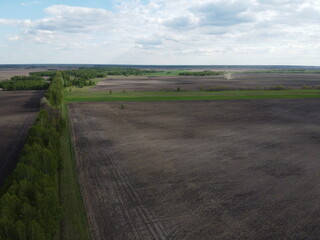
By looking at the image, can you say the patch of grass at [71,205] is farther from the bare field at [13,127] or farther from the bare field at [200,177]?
→ the bare field at [13,127]

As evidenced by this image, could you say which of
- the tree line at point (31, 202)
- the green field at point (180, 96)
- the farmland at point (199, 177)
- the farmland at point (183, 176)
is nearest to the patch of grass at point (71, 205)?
the farmland at point (183, 176)

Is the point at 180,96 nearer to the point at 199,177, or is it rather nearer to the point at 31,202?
the point at 199,177

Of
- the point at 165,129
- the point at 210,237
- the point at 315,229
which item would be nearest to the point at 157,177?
the point at 210,237

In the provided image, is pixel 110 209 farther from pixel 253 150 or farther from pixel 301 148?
pixel 301 148

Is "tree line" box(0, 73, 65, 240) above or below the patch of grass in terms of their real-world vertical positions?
above

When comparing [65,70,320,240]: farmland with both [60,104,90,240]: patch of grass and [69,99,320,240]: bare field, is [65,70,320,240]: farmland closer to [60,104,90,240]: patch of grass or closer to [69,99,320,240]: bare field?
[69,99,320,240]: bare field

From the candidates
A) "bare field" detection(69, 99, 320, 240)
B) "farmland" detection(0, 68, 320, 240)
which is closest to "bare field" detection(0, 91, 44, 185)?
"farmland" detection(0, 68, 320, 240)
